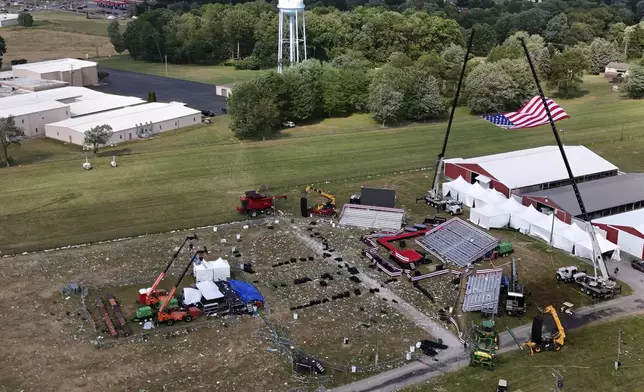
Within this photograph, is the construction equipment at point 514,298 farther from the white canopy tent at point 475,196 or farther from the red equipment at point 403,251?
the white canopy tent at point 475,196

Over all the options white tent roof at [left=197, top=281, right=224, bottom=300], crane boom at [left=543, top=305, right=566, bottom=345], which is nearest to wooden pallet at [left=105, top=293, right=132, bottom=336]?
white tent roof at [left=197, top=281, right=224, bottom=300]

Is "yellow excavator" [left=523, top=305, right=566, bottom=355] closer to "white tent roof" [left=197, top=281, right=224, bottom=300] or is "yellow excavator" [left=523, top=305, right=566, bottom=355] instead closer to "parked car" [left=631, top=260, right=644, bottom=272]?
"parked car" [left=631, top=260, right=644, bottom=272]

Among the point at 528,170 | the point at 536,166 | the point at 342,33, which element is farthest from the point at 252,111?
the point at 342,33

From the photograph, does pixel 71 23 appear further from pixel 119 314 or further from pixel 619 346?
pixel 619 346

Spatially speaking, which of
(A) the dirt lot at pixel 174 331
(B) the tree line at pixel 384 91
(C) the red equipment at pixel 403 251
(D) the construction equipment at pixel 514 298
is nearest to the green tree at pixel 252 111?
(B) the tree line at pixel 384 91

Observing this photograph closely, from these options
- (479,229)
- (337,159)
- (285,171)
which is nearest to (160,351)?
(479,229)

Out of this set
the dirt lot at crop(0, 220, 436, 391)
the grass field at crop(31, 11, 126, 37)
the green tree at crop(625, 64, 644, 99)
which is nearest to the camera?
the dirt lot at crop(0, 220, 436, 391)
